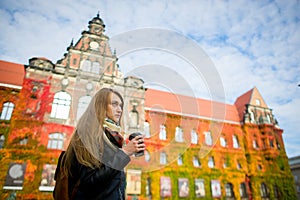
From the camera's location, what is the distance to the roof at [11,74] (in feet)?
57.7

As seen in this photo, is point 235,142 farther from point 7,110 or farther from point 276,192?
point 7,110

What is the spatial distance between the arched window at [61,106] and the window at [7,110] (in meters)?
3.07

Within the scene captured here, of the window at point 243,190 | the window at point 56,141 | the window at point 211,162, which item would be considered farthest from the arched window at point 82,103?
the window at point 243,190

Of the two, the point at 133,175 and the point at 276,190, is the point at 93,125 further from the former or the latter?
the point at 276,190

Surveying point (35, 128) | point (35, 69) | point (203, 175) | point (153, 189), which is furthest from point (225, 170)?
point (35, 69)

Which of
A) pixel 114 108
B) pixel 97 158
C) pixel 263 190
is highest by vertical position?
pixel 114 108

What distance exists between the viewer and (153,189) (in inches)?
727

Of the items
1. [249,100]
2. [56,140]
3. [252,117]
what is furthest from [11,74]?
[249,100]

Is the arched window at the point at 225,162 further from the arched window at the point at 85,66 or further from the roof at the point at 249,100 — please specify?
the arched window at the point at 85,66

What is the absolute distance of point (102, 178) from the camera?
1.97 m

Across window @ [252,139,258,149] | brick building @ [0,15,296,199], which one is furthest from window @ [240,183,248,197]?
window @ [252,139,258,149]

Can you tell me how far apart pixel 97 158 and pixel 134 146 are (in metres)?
0.38

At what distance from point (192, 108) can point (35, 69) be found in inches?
694

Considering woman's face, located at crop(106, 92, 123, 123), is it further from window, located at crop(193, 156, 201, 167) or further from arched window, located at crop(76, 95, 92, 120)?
window, located at crop(193, 156, 201, 167)
